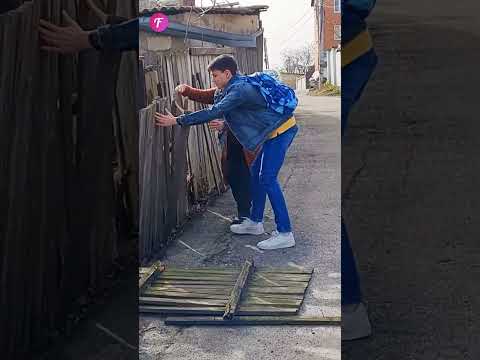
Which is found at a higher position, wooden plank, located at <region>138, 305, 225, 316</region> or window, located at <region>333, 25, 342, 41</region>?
window, located at <region>333, 25, 342, 41</region>

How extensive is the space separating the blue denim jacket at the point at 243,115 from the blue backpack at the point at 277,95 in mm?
13

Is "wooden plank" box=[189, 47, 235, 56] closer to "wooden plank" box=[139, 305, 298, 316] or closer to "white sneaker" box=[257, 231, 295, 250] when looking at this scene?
"white sneaker" box=[257, 231, 295, 250]

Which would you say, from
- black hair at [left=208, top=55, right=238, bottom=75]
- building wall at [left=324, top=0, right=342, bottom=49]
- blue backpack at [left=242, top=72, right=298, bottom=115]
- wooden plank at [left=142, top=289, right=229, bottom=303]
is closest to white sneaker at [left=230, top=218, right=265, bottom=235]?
wooden plank at [left=142, top=289, right=229, bottom=303]

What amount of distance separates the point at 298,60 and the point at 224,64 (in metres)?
0.27

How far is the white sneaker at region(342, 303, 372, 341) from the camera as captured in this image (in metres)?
2.37

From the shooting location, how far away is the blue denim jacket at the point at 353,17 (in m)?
2.18

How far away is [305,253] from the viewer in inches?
86.7

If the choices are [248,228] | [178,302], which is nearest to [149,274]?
[178,302]

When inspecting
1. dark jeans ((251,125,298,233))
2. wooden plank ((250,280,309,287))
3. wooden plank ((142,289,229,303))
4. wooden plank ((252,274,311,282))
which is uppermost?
dark jeans ((251,125,298,233))

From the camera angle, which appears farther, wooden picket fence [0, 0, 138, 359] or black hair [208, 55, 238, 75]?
wooden picket fence [0, 0, 138, 359]

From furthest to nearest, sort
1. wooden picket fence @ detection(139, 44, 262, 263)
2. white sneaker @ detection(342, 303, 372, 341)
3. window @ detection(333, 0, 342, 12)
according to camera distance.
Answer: white sneaker @ detection(342, 303, 372, 341) < wooden picket fence @ detection(139, 44, 262, 263) < window @ detection(333, 0, 342, 12)

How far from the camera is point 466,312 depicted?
3.35 m

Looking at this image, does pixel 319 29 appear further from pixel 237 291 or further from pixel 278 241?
pixel 237 291

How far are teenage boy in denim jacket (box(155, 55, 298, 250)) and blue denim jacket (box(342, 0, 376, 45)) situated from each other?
32 cm
